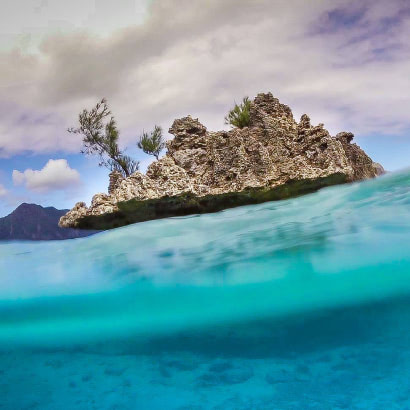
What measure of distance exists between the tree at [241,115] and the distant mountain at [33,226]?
22.5 ft

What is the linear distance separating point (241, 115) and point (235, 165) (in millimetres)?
3544

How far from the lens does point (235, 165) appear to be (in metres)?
12.8

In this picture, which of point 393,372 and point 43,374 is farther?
point 43,374

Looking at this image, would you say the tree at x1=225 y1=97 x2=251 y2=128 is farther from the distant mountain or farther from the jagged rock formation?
the distant mountain

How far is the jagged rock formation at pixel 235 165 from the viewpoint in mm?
12562

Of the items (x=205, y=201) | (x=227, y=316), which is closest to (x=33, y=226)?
(x=205, y=201)

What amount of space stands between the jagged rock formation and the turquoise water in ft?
7.11

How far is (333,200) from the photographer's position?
36.2 ft

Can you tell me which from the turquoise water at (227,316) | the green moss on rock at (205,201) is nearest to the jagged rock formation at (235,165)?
the green moss on rock at (205,201)

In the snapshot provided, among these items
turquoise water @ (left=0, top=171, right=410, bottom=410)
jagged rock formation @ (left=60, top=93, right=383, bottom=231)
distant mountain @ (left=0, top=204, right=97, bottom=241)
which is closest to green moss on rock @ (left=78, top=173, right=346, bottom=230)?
jagged rock formation @ (left=60, top=93, right=383, bottom=231)

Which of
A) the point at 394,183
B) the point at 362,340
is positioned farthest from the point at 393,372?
the point at 394,183

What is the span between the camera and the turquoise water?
7847 millimetres

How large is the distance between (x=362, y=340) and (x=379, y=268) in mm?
1570

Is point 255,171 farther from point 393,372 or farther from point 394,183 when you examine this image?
point 393,372
